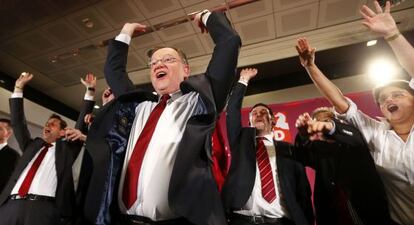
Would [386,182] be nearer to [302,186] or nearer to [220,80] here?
[302,186]

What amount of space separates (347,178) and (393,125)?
0.41m

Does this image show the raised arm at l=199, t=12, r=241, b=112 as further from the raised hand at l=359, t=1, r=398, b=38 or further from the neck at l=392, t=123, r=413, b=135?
the neck at l=392, t=123, r=413, b=135

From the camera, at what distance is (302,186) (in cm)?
188

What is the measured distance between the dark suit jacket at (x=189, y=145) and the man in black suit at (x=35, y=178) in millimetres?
1259

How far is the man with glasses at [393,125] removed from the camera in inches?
56.1

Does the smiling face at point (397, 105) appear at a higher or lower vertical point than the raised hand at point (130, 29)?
lower

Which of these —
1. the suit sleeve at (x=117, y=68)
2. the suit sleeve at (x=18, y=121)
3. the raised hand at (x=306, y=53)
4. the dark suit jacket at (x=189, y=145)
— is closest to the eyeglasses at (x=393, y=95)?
the raised hand at (x=306, y=53)

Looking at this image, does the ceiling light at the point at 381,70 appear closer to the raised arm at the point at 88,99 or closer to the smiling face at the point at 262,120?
the smiling face at the point at 262,120

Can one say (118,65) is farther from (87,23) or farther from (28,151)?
(87,23)

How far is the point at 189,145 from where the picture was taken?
92 cm

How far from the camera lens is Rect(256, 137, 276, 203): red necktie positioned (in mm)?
1833

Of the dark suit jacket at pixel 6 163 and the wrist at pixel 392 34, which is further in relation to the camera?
the dark suit jacket at pixel 6 163

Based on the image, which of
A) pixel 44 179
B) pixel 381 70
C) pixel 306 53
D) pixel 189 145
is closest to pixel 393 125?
pixel 306 53

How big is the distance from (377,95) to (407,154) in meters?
0.51
